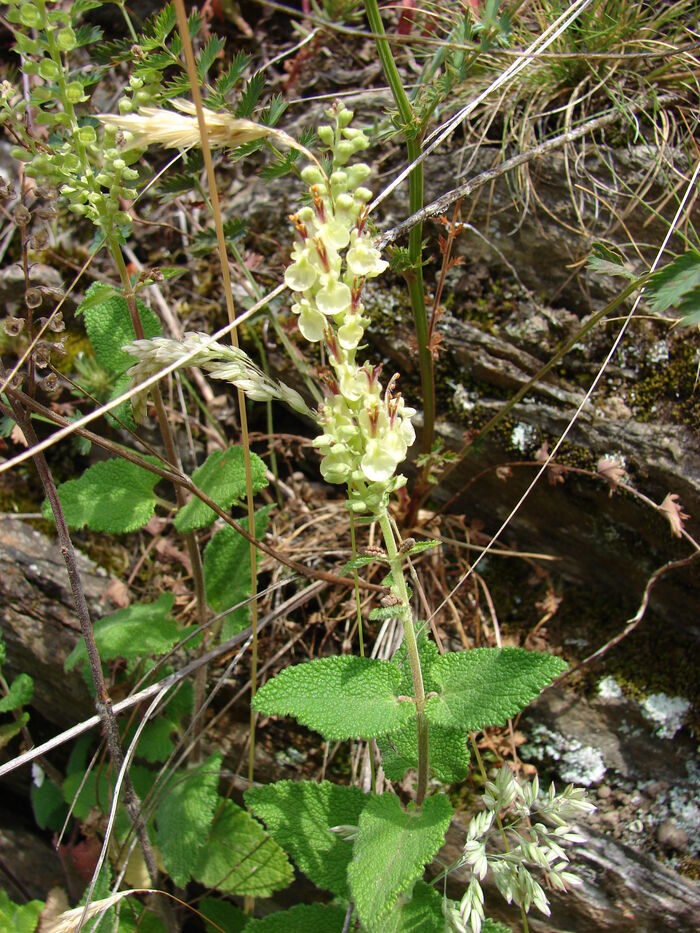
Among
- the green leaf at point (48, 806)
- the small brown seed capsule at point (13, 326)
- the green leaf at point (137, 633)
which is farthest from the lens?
the green leaf at point (48, 806)

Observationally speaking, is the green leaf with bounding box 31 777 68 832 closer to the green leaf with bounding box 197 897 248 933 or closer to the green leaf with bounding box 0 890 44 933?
the green leaf with bounding box 0 890 44 933

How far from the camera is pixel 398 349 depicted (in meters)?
2.43

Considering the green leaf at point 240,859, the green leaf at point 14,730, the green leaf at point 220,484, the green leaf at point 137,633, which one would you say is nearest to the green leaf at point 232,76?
the green leaf at point 220,484

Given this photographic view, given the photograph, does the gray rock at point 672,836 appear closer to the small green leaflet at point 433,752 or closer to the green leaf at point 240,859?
the small green leaflet at point 433,752

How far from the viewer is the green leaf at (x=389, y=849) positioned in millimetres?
1310

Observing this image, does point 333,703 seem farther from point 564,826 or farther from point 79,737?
point 79,737

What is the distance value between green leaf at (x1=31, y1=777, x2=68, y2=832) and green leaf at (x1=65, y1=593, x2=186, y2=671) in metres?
0.75

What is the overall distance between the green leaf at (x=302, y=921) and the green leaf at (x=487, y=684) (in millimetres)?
640

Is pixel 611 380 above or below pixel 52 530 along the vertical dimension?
above

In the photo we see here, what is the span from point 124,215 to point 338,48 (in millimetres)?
1805

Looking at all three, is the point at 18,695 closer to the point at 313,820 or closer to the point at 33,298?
the point at 313,820

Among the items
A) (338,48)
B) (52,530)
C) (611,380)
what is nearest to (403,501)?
(611,380)

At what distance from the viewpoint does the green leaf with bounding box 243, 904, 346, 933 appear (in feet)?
5.51

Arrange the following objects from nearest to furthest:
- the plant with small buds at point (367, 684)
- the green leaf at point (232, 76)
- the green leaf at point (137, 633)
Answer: the plant with small buds at point (367, 684)
the green leaf at point (232, 76)
the green leaf at point (137, 633)
